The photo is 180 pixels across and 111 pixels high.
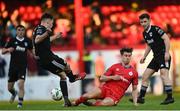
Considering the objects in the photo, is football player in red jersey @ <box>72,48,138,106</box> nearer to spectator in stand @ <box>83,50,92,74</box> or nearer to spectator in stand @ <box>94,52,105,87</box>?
spectator in stand @ <box>94,52,105,87</box>

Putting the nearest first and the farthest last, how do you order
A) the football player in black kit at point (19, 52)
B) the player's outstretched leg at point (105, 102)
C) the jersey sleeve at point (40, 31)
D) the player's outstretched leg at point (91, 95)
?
the player's outstretched leg at point (91, 95) → the jersey sleeve at point (40, 31) → the player's outstretched leg at point (105, 102) → the football player in black kit at point (19, 52)

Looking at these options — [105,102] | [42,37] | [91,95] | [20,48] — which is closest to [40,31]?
[42,37]

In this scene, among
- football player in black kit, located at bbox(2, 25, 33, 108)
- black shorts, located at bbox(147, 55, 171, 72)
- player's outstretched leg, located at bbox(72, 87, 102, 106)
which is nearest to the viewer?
player's outstretched leg, located at bbox(72, 87, 102, 106)

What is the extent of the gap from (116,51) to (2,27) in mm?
4708

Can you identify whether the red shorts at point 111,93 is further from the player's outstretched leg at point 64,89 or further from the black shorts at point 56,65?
the black shorts at point 56,65

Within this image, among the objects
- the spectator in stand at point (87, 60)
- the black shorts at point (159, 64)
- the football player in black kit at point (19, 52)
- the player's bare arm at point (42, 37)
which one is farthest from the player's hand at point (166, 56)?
the spectator in stand at point (87, 60)

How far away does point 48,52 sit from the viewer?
13.5 metres

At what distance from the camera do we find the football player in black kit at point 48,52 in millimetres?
13203

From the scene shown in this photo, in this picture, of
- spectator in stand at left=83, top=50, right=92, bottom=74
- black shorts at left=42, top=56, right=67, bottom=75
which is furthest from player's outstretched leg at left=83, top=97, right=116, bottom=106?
spectator in stand at left=83, top=50, right=92, bottom=74

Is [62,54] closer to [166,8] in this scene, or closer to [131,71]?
[166,8]

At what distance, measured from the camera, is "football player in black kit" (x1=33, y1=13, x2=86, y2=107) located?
1320 centimetres

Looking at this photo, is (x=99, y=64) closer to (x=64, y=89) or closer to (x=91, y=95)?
(x=64, y=89)

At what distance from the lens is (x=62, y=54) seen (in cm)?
2688

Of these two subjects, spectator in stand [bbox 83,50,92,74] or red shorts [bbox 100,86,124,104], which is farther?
spectator in stand [bbox 83,50,92,74]
